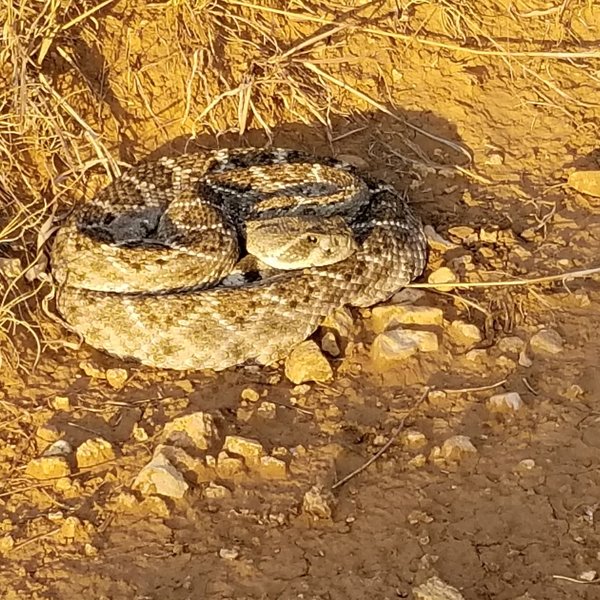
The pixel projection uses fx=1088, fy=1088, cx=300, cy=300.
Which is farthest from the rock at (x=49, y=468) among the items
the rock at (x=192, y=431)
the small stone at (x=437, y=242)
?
the small stone at (x=437, y=242)

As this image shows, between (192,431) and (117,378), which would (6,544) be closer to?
(192,431)

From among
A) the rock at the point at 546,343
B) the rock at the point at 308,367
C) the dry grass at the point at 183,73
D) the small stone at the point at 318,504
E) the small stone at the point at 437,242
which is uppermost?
the dry grass at the point at 183,73

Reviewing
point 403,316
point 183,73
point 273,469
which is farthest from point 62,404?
point 183,73

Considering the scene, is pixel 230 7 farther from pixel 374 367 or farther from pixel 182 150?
pixel 374 367

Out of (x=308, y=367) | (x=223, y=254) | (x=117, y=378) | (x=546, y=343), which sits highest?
(x=223, y=254)

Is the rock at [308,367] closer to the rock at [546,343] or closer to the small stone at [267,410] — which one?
the small stone at [267,410]

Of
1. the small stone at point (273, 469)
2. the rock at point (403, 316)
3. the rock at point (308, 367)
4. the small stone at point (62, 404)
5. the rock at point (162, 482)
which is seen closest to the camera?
the rock at point (162, 482)

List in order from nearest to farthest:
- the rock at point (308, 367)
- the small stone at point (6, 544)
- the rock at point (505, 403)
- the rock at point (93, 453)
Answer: the small stone at point (6, 544) → the rock at point (93, 453) → the rock at point (505, 403) → the rock at point (308, 367)

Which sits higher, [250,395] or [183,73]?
[183,73]
